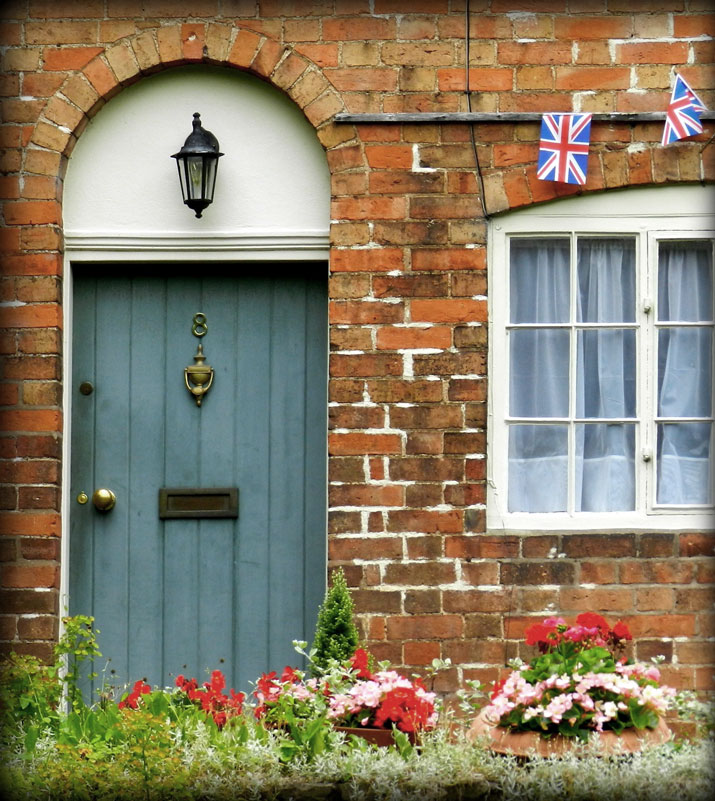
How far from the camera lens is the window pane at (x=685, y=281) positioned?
579 centimetres

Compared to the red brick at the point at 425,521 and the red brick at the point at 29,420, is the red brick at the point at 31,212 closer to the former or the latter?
the red brick at the point at 29,420

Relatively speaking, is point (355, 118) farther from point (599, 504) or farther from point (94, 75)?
point (599, 504)

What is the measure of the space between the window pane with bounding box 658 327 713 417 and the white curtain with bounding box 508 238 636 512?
15cm

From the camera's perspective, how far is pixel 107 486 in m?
5.93

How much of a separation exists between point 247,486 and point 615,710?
231cm

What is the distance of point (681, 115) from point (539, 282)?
100 centimetres

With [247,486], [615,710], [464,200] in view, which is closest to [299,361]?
[247,486]

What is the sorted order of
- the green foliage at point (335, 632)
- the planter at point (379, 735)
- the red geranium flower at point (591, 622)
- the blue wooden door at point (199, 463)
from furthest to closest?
the blue wooden door at point (199, 463), the green foliage at point (335, 632), the red geranium flower at point (591, 622), the planter at point (379, 735)

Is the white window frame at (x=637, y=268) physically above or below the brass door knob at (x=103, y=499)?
above

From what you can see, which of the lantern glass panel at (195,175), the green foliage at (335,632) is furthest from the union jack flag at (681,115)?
the green foliage at (335,632)

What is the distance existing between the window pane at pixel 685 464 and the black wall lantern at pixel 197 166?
241cm

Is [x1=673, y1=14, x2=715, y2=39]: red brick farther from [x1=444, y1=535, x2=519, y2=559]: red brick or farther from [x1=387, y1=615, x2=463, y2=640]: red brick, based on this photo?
[x1=387, y1=615, x2=463, y2=640]: red brick

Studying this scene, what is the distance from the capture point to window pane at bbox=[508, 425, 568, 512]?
575 cm

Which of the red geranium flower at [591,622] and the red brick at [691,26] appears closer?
the red geranium flower at [591,622]
